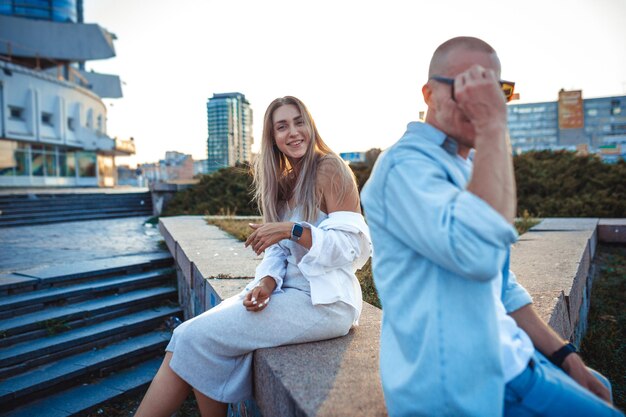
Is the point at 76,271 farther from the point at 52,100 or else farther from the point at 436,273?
the point at 52,100

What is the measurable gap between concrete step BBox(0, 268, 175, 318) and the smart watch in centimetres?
356

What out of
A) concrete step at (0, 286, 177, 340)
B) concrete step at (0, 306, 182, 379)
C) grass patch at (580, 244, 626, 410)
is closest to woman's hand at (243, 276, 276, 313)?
grass patch at (580, 244, 626, 410)

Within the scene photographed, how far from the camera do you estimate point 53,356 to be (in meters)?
3.86

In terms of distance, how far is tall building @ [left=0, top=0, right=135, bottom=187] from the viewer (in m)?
28.2

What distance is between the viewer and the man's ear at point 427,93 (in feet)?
3.97

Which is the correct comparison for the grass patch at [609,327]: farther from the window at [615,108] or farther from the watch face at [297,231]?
the window at [615,108]

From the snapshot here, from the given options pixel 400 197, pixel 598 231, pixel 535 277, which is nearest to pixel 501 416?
pixel 400 197

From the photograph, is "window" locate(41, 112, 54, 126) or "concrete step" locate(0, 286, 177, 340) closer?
"concrete step" locate(0, 286, 177, 340)

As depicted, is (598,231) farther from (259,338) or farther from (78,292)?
(78,292)

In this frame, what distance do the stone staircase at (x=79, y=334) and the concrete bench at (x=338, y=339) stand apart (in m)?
0.49

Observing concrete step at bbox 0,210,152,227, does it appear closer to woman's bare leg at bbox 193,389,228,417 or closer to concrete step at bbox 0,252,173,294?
concrete step at bbox 0,252,173,294

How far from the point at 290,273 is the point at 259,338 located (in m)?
0.42

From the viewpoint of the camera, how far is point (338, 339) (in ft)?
7.30

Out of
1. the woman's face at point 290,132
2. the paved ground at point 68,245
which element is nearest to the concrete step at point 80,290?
the paved ground at point 68,245
